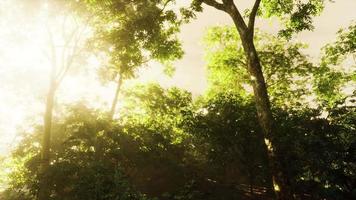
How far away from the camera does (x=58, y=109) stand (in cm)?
2331

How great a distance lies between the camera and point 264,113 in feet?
38.2

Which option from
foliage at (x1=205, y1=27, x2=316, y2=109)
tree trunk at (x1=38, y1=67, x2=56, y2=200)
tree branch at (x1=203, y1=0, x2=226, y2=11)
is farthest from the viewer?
foliage at (x1=205, y1=27, x2=316, y2=109)

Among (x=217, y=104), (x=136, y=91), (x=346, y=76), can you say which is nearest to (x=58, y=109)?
(x=136, y=91)

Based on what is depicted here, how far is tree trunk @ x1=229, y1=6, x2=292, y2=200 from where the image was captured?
10.8 meters

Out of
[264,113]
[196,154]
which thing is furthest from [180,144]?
[264,113]

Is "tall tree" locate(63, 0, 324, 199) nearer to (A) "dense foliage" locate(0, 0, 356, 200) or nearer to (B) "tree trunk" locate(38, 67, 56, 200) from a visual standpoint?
(A) "dense foliage" locate(0, 0, 356, 200)

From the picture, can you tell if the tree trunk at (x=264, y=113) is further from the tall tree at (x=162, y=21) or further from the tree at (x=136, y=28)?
the tree at (x=136, y=28)

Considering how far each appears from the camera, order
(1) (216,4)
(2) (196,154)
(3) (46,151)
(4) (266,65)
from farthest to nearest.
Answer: (4) (266,65), (3) (46,151), (2) (196,154), (1) (216,4)

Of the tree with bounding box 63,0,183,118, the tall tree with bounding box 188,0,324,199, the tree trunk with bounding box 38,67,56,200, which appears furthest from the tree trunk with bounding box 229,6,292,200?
the tree trunk with bounding box 38,67,56,200

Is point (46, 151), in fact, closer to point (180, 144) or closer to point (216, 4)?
point (180, 144)

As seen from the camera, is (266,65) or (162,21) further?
(266,65)

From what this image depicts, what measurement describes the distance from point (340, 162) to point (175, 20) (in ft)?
32.2

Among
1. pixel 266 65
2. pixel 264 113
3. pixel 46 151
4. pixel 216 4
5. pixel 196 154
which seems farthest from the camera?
pixel 266 65

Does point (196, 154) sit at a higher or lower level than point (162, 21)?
lower
